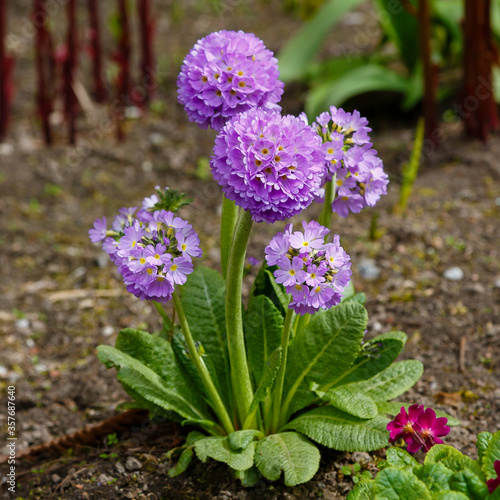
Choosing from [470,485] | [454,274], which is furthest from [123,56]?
[470,485]

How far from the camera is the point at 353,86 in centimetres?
402

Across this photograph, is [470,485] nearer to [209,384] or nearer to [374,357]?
[374,357]

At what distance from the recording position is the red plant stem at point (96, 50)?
430 cm

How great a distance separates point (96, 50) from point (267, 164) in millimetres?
3580

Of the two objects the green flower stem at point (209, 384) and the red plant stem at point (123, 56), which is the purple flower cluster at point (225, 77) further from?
the red plant stem at point (123, 56)

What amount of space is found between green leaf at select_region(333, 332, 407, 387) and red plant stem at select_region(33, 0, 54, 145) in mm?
3087

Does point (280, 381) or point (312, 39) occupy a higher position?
point (312, 39)

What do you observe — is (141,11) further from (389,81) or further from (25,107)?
(389,81)

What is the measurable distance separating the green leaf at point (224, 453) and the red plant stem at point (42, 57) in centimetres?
310

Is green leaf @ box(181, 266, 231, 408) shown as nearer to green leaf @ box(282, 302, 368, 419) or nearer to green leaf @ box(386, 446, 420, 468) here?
green leaf @ box(282, 302, 368, 419)

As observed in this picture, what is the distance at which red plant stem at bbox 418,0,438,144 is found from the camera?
141 inches

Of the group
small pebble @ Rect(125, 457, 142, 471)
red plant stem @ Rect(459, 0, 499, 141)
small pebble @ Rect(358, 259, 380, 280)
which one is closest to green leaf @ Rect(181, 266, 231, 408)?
small pebble @ Rect(125, 457, 142, 471)

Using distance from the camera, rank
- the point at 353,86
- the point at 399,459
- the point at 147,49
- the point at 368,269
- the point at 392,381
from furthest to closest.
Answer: the point at 147,49
the point at 353,86
the point at 368,269
the point at 392,381
the point at 399,459

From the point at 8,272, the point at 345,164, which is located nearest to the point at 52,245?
the point at 8,272
